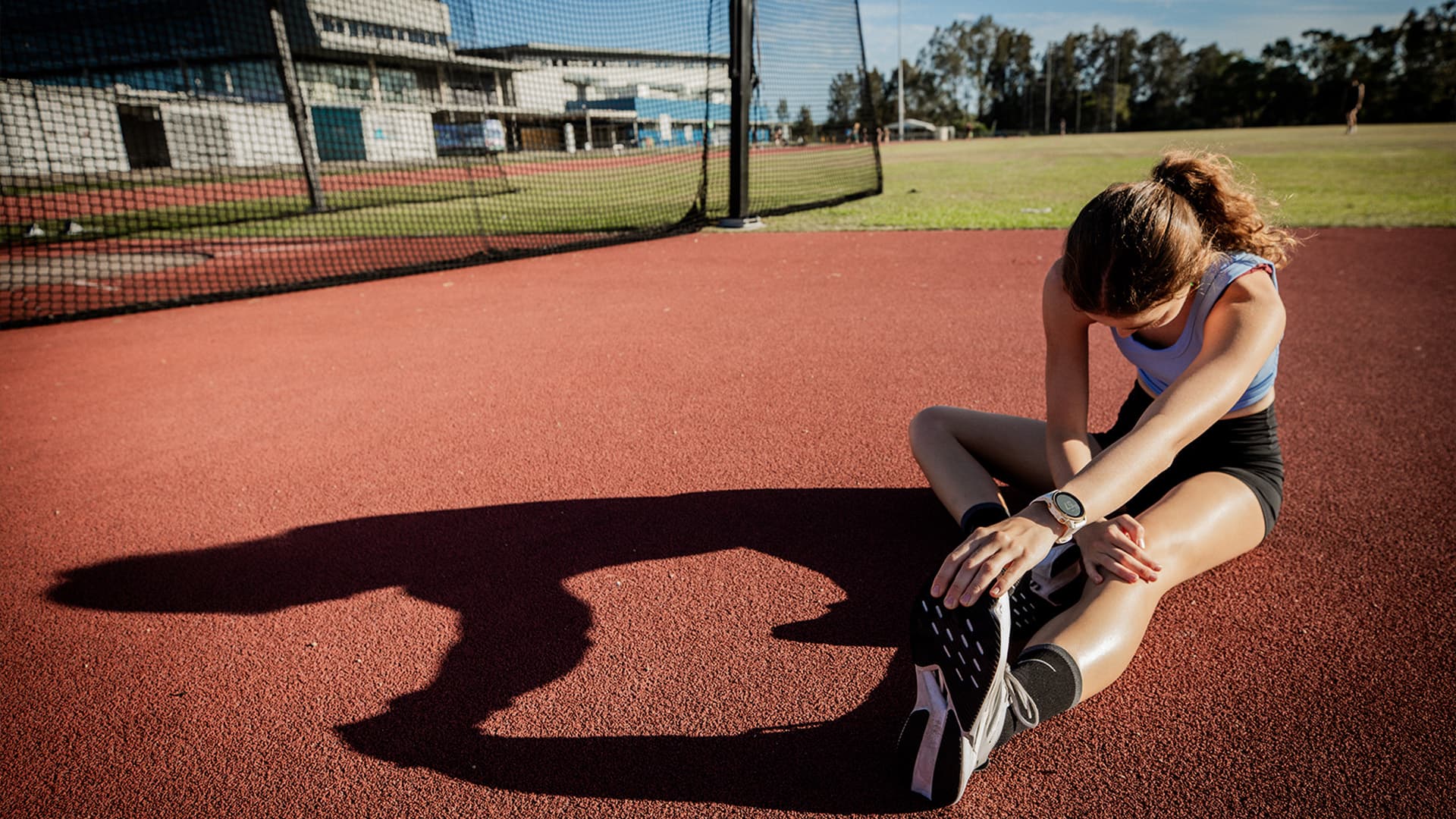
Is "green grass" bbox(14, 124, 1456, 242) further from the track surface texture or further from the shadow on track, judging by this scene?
the shadow on track

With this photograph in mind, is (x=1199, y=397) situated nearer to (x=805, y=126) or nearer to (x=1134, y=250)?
(x=1134, y=250)

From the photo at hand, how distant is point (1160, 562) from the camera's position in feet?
6.32

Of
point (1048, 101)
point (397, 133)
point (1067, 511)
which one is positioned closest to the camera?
point (1067, 511)

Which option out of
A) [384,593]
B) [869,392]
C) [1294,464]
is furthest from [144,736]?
[1294,464]

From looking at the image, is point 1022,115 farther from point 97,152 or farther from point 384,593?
point 384,593

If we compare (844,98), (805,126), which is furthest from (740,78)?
(805,126)

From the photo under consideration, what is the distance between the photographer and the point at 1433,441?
3242 mm

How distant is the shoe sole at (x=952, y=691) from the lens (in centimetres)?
151

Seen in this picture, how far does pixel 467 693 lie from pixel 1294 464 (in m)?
3.15

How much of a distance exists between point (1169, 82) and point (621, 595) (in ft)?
354

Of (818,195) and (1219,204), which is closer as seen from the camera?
(1219,204)

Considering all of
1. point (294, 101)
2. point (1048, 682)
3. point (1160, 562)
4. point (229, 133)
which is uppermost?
point (229, 133)

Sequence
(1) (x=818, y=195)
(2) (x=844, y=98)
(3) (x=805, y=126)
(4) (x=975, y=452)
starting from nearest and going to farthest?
(4) (x=975, y=452) < (2) (x=844, y=98) < (1) (x=818, y=195) < (3) (x=805, y=126)

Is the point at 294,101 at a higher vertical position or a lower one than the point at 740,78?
higher
